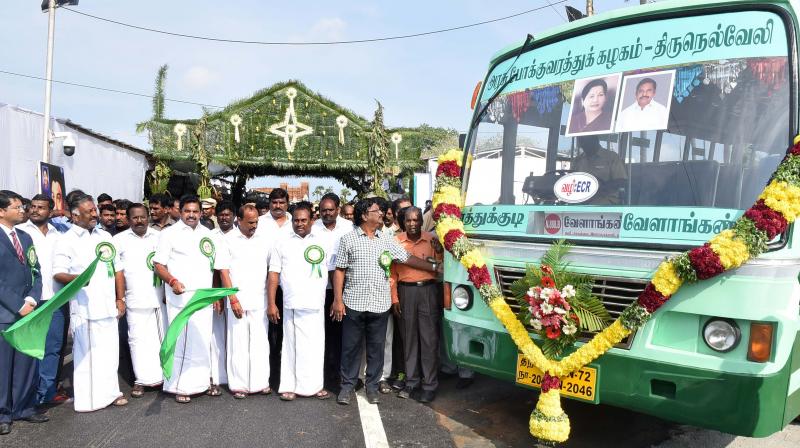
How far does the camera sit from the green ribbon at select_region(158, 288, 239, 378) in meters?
4.98

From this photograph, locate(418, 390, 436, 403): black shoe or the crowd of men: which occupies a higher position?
the crowd of men

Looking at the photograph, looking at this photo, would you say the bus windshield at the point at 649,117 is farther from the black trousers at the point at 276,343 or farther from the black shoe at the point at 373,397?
the black trousers at the point at 276,343

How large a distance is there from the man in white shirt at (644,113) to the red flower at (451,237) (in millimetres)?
1287

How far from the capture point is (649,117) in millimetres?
3838

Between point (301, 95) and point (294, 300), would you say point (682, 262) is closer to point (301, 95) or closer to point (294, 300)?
point (294, 300)

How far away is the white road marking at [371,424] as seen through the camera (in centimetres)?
Answer: 445

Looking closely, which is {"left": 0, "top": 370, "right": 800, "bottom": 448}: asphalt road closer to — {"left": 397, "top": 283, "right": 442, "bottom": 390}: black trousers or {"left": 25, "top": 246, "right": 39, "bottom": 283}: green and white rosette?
{"left": 397, "top": 283, "right": 442, "bottom": 390}: black trousers

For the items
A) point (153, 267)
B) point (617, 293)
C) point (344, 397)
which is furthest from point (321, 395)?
point (617, 293)

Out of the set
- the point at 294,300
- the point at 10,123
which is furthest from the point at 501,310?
the point at 10,123

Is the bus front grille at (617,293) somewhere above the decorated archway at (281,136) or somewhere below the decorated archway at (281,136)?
below

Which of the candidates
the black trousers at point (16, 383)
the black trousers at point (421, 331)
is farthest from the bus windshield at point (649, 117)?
the black trousers at point (16, 383)

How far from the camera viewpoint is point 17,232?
16.0 ft

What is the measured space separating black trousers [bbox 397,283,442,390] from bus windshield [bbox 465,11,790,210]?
1253 millimetres

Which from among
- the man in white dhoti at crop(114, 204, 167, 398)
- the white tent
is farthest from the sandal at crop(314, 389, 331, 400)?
the white tent
